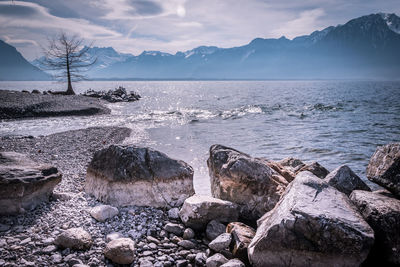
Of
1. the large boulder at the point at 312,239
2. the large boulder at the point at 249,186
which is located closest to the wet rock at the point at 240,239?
the large boulder at the point at 312,239

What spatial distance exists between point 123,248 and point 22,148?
10.1 metres

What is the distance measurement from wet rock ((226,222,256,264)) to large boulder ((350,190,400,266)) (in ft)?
6.77

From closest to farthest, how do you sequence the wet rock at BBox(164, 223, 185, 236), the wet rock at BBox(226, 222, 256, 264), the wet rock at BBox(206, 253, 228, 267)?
the wet rock at BBox(206, 253, 228, 267) → the wet rock at BBox(226, 222, 256, 264) → the wet rock at BBox(164, 223, 185, 236)

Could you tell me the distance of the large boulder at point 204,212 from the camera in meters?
5.45

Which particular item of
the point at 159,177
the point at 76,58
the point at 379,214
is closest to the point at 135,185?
the point at 159,177

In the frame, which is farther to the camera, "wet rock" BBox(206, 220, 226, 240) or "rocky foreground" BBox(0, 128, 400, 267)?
"wet rock" BBox(206, 220, 226, 240)

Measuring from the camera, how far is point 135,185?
20.1 feet

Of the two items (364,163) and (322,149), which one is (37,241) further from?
(322,149)

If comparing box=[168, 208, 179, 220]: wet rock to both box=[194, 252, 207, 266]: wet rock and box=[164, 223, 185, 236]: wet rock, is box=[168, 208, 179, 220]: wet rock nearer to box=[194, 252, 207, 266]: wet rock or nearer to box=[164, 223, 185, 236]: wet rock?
box=[164, 223, 185, 236]: wet rock

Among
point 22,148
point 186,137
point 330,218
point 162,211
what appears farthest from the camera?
point 186,137

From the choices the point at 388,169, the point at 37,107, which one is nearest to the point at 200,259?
the point at 388,169

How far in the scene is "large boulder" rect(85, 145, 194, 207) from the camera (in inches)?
240

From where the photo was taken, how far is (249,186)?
6293 mm

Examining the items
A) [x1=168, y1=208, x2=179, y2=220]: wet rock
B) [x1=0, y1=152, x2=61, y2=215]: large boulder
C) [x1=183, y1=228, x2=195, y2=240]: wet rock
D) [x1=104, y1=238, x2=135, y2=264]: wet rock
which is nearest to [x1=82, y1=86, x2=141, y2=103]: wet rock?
[x1=0, y1=152, x2=61, y2=215]: large boulder
